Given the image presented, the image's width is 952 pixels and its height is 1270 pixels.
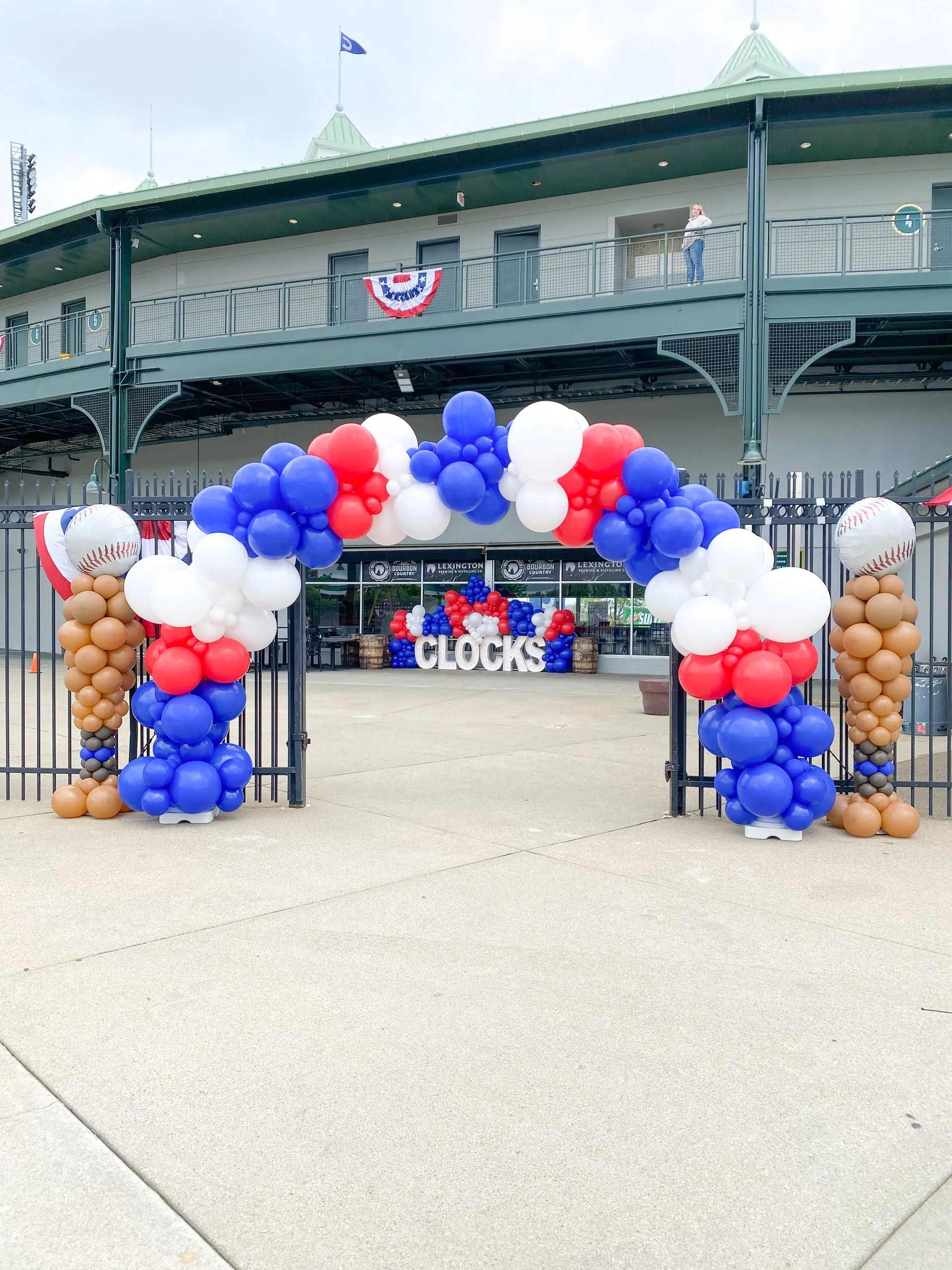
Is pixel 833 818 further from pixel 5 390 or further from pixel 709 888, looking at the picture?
pixel 5 390

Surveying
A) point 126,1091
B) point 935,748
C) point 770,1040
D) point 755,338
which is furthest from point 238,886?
point 755,338

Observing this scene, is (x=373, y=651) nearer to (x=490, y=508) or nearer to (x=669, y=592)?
(x=490, y=508)

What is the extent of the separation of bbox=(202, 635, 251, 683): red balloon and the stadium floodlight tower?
3374 centimetres

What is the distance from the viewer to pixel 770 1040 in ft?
11.3

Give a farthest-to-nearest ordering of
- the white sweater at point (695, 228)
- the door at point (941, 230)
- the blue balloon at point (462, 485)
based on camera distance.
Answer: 1. the door at point (941, 230)
2. the white sweater at point (695, 228)
3. the blue balloon at point (462, 485)

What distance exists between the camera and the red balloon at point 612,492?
631 centimetres

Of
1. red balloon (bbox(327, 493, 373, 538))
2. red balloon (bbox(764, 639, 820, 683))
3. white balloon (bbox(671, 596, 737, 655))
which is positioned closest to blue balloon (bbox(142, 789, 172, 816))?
red balloon (bbox(327, 493, 373, 538))

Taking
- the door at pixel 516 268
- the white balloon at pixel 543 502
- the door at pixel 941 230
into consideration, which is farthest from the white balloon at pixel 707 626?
the door at pixel 516 268

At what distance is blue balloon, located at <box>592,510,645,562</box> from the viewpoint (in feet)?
20.8

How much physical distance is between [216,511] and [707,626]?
3.34m

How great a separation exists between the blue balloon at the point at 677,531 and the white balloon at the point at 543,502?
2.04 ft

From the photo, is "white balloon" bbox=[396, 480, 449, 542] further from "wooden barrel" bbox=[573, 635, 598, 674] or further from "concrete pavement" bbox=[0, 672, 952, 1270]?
"wooden barrel" bbox=[573, 635, 598, 674]

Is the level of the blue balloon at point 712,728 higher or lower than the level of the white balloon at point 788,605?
lower

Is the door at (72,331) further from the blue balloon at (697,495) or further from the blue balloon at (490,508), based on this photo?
the blue balloon at (697,495)
